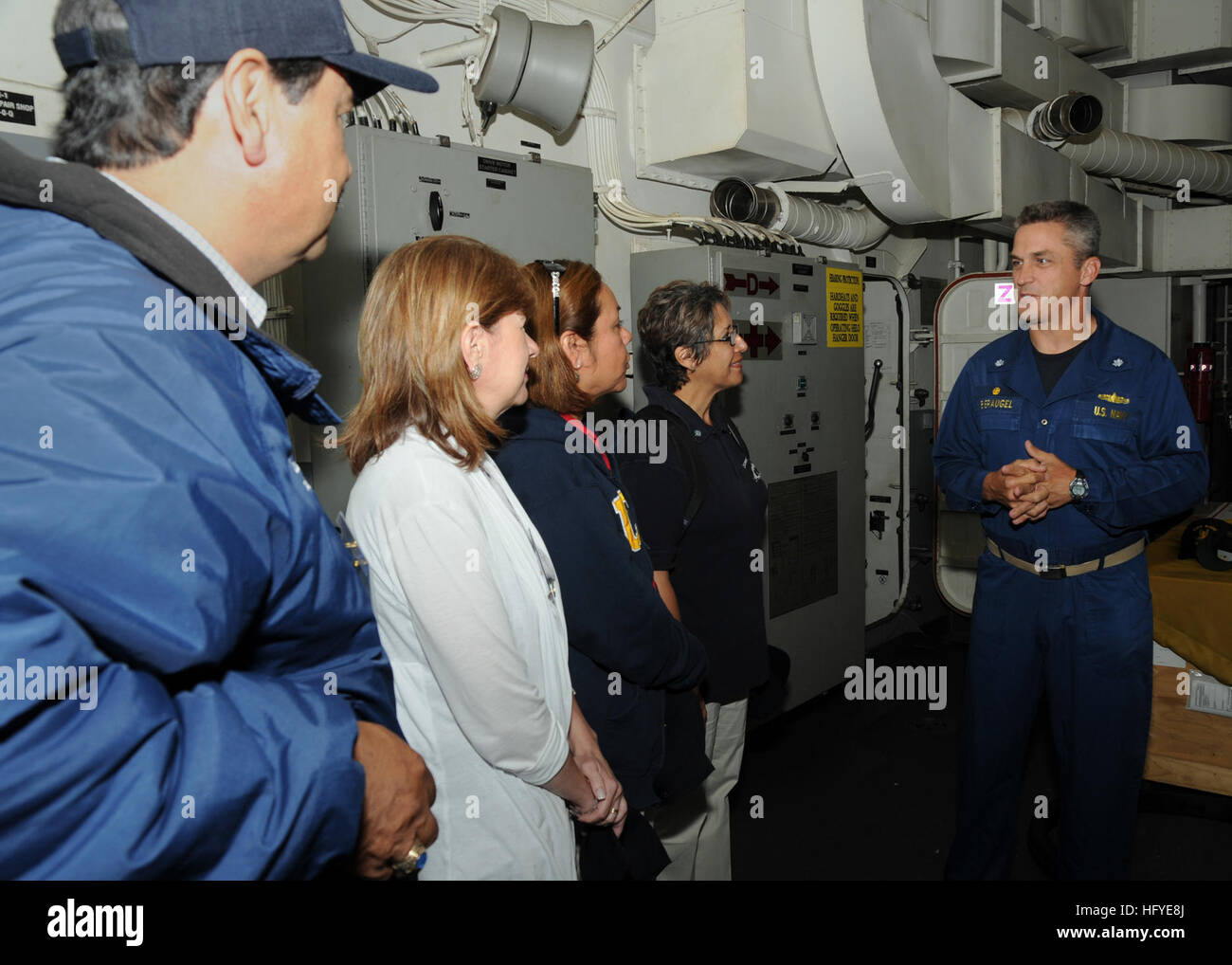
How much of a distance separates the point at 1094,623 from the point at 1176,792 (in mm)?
1514

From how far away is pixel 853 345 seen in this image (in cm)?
474

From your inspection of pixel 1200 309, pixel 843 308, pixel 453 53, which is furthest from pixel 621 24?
pixel 1200 309

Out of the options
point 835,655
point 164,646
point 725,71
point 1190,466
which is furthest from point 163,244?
point 835,655

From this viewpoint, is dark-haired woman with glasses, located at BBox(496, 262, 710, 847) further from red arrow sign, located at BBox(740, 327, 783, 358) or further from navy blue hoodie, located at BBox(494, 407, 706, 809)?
red arrow sign, located at BBox(740, 327, 783, 358)

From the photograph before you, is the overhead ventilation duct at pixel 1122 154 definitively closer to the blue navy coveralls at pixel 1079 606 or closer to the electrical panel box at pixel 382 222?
the blue navy coveralls at pixel 1079 606

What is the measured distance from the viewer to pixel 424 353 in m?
1.47

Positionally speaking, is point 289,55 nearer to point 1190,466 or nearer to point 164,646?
point 164,646

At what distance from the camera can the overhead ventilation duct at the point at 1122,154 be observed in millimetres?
4488

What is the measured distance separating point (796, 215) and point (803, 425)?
3.55 ft

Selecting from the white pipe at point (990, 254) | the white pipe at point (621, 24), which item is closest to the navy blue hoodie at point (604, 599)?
the white pipe at point (621, 24)

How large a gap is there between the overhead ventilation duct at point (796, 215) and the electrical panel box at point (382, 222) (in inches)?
59.9

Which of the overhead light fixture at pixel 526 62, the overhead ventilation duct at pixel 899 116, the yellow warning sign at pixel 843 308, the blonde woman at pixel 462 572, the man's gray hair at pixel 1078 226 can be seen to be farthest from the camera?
the yellow warning sign at pixel 843 308

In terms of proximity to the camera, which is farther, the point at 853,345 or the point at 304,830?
the point at 853,345

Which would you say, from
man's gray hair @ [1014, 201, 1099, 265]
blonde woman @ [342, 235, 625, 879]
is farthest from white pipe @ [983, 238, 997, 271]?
blonde woman @ [342, 235, 625, 879]
